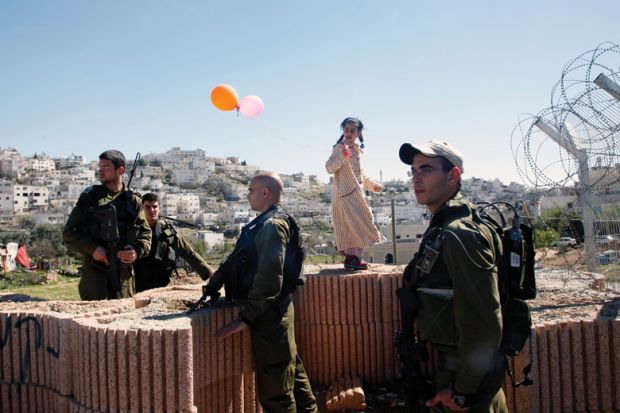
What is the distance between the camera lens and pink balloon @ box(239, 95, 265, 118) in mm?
7648

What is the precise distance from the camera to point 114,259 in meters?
5.56

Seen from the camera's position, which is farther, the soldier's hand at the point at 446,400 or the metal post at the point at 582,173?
the metal post at the point at 582,173

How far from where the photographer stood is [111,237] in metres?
5.48

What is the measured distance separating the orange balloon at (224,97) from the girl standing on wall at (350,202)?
1.95 metres

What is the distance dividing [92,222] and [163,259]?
4.53 ft

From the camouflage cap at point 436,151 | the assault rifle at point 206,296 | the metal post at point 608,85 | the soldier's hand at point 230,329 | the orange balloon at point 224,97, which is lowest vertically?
the soldier's hand at point 230,329

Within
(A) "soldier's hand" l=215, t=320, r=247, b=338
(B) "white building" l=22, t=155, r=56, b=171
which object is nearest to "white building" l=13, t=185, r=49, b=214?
(B) "white building" l=22, t=155, r=56, b=171

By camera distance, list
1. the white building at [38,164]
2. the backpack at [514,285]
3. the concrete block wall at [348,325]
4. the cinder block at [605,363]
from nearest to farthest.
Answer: the backpack at [514,285], the cinder block at [605,363], the concrete block wall at [348,325], the white building at [38,164]

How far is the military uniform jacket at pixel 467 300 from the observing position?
2527mm

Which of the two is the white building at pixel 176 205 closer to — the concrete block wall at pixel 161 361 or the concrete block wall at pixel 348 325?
the concrete block wall at pixel 348 325

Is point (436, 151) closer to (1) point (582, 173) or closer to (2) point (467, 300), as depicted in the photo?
(2) point (467, 300)

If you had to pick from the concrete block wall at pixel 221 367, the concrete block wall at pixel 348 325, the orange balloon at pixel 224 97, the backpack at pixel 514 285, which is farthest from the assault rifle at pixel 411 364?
the orange balloon at pixel 224 97

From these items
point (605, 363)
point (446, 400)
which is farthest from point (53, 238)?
point (446, 400)

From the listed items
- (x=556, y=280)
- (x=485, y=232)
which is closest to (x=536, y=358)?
(x=485, y=232)
